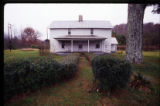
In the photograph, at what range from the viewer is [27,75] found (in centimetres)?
296

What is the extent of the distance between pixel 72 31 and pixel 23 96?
1778 cm

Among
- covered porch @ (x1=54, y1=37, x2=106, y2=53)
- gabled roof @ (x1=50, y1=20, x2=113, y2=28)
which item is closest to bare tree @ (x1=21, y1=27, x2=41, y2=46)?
gabled roof @ (x1=50, y1=20, x2=113, y2=28)

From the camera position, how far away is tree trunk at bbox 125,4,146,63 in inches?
240

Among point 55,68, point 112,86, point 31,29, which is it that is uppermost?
point 31,29

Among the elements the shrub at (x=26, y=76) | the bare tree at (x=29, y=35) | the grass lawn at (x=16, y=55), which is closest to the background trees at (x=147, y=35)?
the shrub at (x=26, y=76)

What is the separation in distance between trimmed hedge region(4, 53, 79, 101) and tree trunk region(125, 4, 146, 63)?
5739 millimetres

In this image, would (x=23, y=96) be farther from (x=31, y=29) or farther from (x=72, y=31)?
(x=31, y=29)

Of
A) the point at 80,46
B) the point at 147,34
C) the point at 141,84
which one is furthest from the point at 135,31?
the point at 147,34

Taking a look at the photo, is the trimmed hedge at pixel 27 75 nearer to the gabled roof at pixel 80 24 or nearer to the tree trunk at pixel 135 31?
the tree trunk at pixel 135 31

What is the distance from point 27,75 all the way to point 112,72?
3036 mm

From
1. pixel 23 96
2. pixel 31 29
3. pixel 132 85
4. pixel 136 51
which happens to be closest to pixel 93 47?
pixel 136 51

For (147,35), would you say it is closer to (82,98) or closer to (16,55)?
(82,98)

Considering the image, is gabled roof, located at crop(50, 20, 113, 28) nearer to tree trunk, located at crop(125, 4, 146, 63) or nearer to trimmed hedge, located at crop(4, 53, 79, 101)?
tree trunk, located at crop(125, 4, 146, 63)

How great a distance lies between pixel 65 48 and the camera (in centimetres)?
1909
